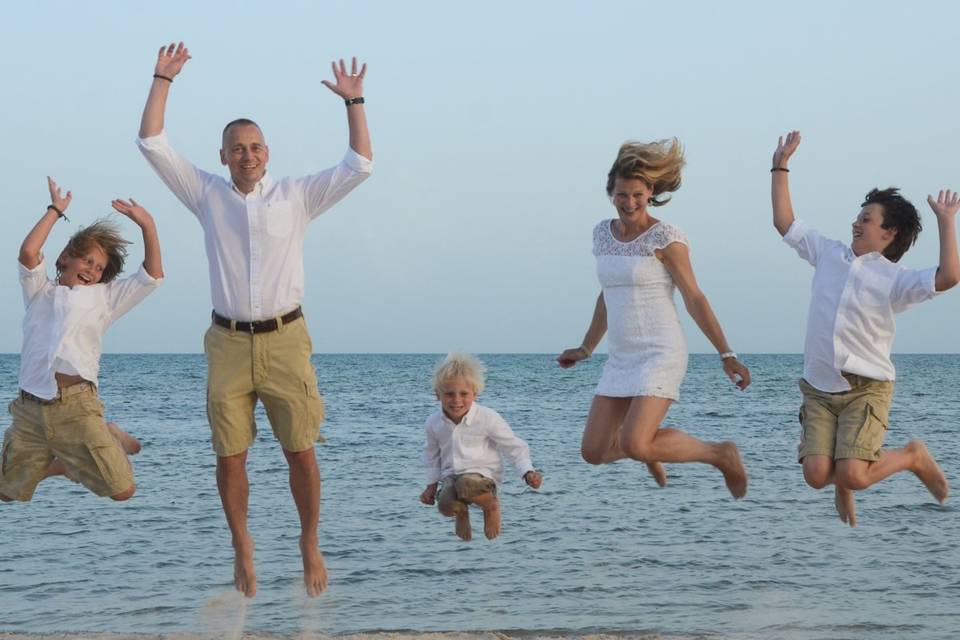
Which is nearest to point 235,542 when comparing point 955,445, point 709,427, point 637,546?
point 637,546

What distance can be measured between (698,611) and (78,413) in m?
7.32

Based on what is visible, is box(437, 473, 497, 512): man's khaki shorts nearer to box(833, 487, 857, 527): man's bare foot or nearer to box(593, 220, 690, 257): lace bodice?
box(593, 220, 690, 257): lace bodice

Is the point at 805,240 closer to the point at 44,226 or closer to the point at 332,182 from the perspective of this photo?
the point at 332,182

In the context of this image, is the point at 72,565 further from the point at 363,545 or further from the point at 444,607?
the point at 444,607

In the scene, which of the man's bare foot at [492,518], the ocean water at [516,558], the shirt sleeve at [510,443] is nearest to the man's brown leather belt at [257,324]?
the shirt sleeve at [510,443]

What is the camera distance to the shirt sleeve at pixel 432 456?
8422 millimetres

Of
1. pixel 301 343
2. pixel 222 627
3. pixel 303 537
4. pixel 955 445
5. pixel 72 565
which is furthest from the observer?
pixel 955 445

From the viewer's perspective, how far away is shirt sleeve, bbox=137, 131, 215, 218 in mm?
7176

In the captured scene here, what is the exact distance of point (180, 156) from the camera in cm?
729

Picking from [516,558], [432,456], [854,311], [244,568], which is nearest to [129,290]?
[244,568]

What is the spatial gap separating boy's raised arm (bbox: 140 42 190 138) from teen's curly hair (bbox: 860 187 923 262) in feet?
15.0

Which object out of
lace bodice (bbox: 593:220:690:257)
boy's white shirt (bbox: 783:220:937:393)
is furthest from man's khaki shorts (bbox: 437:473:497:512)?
boy's white shirt (bbox: 783:220:937:393)

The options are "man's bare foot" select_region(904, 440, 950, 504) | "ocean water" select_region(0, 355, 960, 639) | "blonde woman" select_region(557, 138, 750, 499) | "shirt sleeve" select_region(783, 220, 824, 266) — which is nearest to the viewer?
"blonde woman" select_region(557, 138, 750, 499)

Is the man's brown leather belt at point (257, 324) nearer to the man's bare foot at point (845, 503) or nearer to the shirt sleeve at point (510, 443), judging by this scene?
the shirt sleeve at point (510, 443)
